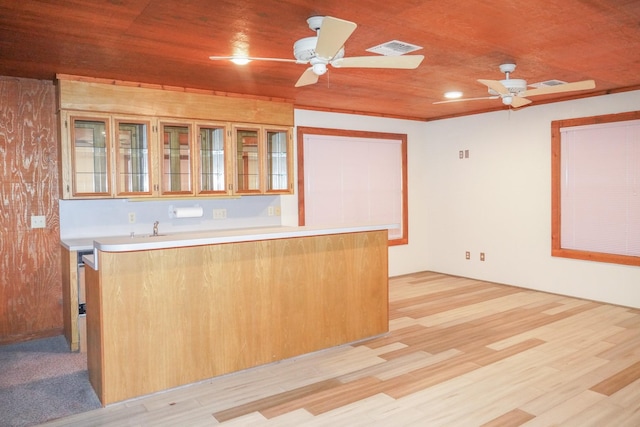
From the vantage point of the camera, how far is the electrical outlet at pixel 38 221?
4398 millimetres

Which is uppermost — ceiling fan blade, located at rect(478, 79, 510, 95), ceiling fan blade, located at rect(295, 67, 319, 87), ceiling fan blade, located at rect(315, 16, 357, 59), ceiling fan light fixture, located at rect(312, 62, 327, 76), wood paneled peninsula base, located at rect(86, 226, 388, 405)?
ceiling fan blade, located at rect(478, 79, 510, 95)

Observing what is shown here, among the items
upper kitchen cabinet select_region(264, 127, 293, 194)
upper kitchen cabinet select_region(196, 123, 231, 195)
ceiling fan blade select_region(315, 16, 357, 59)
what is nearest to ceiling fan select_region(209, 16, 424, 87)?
ceiling fan blade select_region(315, 16, 357, 59)

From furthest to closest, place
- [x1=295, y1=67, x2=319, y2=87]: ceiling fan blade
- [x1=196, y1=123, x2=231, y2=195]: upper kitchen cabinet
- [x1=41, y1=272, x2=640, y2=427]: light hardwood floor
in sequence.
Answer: [x1=196, y1=123, x2=231, y2=195]: upper kitchen cabinet < [x1=295, y1=67, x2=319, y2=87]: ceiling fan blade < [x1=41, y1=272, x2=640, y2=427]: light hardwood floor

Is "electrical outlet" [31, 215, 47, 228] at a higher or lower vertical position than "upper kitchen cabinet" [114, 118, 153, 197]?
lower

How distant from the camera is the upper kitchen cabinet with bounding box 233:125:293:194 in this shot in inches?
201

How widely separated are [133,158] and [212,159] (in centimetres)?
78

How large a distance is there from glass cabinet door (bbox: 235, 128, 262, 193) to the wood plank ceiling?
492mm

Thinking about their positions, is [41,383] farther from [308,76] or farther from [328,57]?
[328,57]

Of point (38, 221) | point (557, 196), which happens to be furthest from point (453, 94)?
point (38, 221)

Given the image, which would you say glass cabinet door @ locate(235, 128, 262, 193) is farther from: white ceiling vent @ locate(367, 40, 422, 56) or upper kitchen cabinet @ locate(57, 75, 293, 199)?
white ceiling vent @ locate(367, 40, 422, 56)

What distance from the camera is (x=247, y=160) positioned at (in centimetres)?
516

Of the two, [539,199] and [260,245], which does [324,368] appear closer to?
[260,245]

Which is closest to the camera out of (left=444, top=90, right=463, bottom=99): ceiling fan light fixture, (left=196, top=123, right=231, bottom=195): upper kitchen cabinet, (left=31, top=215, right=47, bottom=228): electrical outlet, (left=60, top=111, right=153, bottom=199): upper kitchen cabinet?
(left=60, top=111, right=153, bottom=199): upper kitchen cabinet

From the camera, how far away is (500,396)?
10.1 ft
